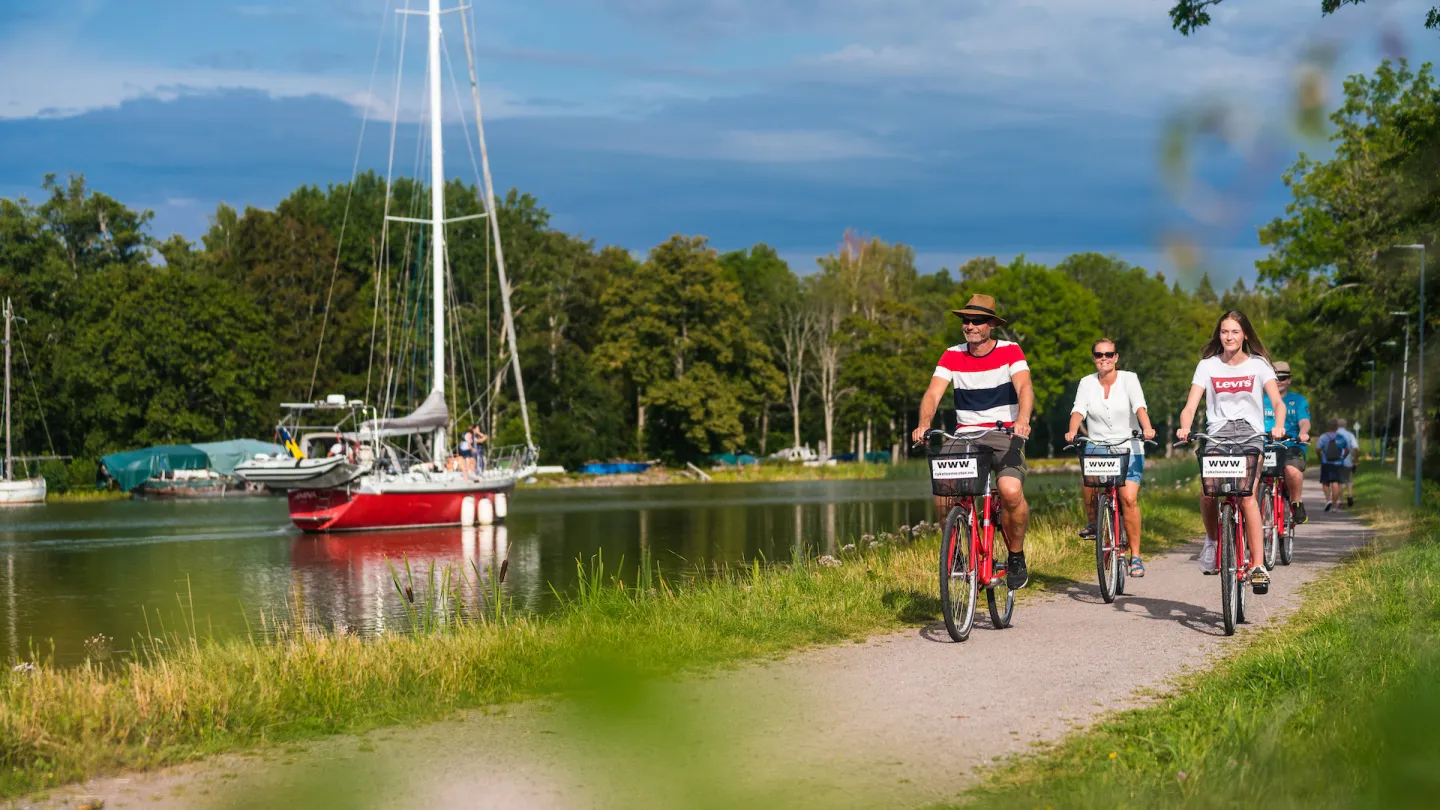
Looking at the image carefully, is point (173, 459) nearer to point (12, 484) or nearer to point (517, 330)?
point (12, 484)

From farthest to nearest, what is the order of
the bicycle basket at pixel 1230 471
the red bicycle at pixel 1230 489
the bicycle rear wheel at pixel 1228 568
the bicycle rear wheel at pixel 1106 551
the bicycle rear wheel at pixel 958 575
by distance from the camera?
the bicycle rear wheel at pixel 1106 551 < the bicycle basket at pixel 1230 471 < the red bicycle at pixel 1230 489 < the bicycle rear wheel at pixel 1228 568 < the bicycle rear wheel at pixel 958 575

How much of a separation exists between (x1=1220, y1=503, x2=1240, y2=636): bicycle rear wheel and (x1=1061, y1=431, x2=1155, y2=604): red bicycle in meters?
1.63

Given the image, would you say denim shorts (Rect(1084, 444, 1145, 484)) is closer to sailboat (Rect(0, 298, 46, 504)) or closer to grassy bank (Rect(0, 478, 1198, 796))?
grassy bank (Rect(0, 478, 1198, 796))

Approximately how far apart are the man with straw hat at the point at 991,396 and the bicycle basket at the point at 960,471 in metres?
0.09

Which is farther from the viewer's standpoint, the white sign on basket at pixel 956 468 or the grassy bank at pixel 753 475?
the grassy bank at pixel 753 475

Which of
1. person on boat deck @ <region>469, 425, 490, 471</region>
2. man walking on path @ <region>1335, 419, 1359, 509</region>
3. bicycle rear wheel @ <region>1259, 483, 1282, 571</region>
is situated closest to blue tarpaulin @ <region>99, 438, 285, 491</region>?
person on boat deck @ <region>469, 425, 490, 471</region>

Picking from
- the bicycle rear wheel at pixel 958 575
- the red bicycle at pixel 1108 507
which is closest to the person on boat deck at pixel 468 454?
the red bicycle at pixel 1108 507

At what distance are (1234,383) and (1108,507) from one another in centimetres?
205

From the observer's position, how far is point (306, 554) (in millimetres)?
30000

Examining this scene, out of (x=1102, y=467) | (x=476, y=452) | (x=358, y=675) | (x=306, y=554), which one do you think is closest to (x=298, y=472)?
(x=476, y=452)

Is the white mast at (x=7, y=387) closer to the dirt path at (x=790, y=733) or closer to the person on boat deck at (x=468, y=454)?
the person on boat deck at (x=468, y=454)

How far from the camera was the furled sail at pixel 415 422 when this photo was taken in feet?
125

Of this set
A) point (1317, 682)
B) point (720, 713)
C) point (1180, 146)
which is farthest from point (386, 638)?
point (1180, 146)

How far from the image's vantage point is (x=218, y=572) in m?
25.3
